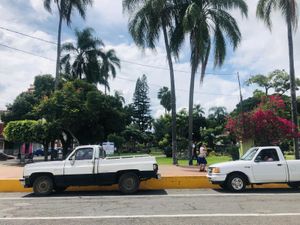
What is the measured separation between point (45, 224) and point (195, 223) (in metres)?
3.32

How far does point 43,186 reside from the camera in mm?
14016

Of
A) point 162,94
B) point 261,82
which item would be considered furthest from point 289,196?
point 162,94

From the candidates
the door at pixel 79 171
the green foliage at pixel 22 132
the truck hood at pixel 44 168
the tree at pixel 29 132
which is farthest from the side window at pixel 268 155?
the green foliage at pixel 22 132

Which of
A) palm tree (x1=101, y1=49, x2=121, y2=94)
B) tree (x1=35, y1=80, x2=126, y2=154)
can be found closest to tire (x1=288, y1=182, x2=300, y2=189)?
tree (x1=35, y1=80, x2=126, y2=154)

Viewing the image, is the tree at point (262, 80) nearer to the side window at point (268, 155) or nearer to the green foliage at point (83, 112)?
the green foliage at point (83, 112)

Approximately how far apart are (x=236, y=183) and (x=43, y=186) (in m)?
6.94

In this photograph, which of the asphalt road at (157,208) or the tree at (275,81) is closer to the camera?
the asphalt road at (157,208)

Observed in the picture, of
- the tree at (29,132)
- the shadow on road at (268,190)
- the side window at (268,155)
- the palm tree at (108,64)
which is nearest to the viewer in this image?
the shadow on road at (268,190)

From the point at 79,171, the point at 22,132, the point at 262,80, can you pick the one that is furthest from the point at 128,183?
the point at 262,80

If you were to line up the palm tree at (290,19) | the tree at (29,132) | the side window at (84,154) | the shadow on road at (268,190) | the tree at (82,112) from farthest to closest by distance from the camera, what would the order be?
1. the tree at (29,132)
2. the tree at (82,112)
3. the palm tree at (290,19)
4. the side window at (84,154)
5. the shadow on road at (268,190)

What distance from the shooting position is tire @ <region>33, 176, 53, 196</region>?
14.0 metres

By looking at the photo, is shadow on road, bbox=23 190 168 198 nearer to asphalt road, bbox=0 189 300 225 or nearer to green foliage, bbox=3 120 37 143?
asphalt road, bbox=0 189 300 225

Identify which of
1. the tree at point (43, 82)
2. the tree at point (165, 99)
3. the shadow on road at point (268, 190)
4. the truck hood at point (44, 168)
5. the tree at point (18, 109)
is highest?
the tree at point (165, 99)

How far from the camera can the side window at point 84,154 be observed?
46.5 feet
